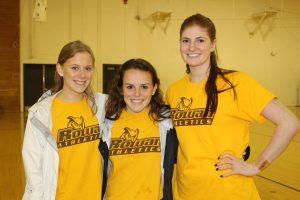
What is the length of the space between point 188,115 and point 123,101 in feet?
1.88

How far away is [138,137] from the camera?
2123mm

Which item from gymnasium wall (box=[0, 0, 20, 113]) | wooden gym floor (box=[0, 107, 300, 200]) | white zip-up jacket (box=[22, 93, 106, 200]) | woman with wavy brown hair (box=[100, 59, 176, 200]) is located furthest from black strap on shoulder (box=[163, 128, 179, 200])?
gymnasium wall (box=[0, 0, 20, 113])

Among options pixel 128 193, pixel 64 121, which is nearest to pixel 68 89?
pixel 64 121

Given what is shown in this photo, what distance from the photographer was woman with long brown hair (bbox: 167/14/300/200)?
5.66ft

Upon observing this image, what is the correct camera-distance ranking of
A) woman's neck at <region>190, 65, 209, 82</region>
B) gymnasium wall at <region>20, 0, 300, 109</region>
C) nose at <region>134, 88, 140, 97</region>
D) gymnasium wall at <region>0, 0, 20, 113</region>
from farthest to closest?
1. gymnasium wall at <region>20, 0, 300, 109</region>
2. gymnasium wall at <region>0, 0, 20, 113</region>
3. nose at <region>134, 88, 140, 97</region>
4. woman's neck at <region>190, 65, 209, 82</region>

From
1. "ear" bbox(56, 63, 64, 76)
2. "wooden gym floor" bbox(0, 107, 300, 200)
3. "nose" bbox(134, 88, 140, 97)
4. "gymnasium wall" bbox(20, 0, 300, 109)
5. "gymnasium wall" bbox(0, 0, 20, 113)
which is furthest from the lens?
"gymnasium wall" bbox(20, 0, 300, 109)

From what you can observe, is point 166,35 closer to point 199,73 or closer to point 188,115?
point 199,73

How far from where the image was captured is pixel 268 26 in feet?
43.3

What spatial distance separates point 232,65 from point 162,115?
11.5m

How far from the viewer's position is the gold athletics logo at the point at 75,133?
2.10 meters

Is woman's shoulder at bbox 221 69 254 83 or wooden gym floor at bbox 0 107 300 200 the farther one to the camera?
wooden gym floor at bbox 0 107 300 200

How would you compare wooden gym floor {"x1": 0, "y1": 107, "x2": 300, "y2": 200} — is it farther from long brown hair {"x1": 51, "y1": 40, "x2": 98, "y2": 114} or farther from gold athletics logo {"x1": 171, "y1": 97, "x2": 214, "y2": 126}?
gold athletics logo {"x1": 171, "y1": 97, "x2": 214, "y2": 126}

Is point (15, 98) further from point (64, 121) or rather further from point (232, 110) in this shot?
point (232, 110)

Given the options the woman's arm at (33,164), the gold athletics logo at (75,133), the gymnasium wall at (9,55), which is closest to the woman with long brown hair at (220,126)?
the gold athletics logo at (75,133)
